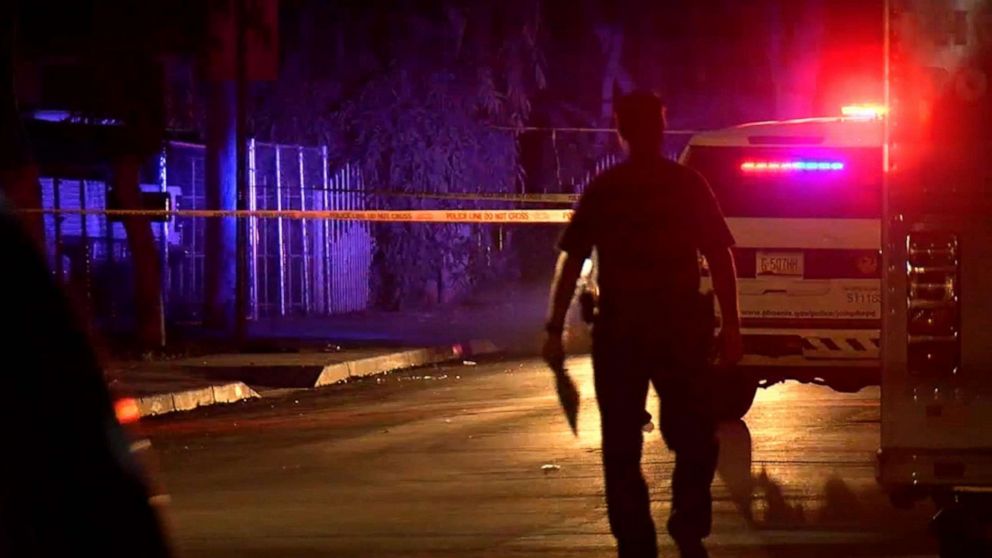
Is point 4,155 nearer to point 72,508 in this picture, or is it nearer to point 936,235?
point 936,235

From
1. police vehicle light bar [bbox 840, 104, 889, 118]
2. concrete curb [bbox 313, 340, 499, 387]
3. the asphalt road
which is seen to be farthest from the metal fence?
police vehicle light bar [bbox 840, 104, 889, 118]

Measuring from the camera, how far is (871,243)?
12281mm

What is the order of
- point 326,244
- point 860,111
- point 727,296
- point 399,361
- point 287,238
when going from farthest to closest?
point 326,244 < point 287,238 < point 399,361 < point 860,111 < point 727,296

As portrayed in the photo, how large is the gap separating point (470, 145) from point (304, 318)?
13.4 ft

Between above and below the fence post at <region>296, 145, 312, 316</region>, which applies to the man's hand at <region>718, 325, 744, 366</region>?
above

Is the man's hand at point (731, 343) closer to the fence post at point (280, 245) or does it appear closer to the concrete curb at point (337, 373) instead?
the concrete curb at point (337, 373)

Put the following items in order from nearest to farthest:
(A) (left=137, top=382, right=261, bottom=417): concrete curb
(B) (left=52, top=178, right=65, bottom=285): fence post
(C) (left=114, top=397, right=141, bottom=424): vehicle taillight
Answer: (C) (left=114, top=397, right=141, bottom=424): vehicle taillight → (A) (left=137, top=382, right=261, bottom=417): concrete curb → (B) (left=52, top=178, right=65, bottom=285): fence post

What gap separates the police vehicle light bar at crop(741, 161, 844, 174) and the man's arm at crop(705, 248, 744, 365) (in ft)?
15.8

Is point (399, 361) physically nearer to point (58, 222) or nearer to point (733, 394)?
point (58, 222)

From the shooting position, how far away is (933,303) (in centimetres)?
705

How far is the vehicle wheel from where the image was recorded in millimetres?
13094

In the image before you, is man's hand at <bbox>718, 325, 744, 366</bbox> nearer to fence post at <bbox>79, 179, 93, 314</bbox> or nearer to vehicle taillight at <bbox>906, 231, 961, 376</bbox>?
vehicle taillight at <bbox>906, 231, 961, 376</bbox>

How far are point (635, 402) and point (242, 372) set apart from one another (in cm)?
1166

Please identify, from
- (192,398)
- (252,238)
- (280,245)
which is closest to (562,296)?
(192,398)
